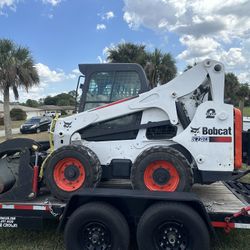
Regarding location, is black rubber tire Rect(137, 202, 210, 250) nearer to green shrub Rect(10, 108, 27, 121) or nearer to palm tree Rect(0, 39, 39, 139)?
palm tree Rect(0, 39, 39, 139)

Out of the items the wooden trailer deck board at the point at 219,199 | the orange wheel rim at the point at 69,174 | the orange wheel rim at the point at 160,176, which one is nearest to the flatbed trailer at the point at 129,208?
the wooden trailer deck board at the point at 219,199

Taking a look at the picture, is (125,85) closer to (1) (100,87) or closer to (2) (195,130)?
(1) (100,87)

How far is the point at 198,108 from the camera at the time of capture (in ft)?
16.4

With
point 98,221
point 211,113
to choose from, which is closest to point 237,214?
point 211,113

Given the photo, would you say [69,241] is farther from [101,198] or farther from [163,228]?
[163,228]

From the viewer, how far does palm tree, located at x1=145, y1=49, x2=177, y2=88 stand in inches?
1020

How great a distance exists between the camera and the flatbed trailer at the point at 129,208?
13.7 feet

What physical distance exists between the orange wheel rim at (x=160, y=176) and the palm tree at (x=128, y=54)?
21134mm

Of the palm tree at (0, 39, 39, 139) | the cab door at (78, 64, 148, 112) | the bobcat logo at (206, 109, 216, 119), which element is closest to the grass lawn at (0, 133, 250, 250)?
the bobcat logo at (206, 109, 216, 119)

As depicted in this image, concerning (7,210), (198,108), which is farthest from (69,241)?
(198,108)

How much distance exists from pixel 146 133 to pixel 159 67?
842 inches

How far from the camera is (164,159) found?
484 cm

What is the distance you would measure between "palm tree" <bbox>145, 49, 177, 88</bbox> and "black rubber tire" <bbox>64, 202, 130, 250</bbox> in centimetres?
2208

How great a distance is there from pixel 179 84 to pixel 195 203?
75.9 inches
